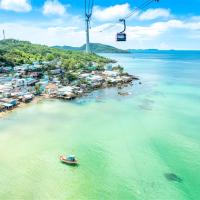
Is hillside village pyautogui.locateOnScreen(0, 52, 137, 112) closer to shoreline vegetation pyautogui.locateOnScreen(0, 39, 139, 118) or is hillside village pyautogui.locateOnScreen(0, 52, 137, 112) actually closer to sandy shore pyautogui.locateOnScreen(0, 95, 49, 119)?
shoreline vegetation pyautogui.locateOnScreen(0, 39, 139, 118)

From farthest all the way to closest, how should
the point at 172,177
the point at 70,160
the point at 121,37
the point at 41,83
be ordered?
the point at 41,83, the point at 70,160, the point at 172,177, the point at 121,37

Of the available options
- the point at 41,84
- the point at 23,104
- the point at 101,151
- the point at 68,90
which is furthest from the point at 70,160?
the point at 41,84

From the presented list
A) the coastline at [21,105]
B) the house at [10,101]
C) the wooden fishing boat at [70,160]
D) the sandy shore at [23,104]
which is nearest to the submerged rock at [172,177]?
the wooden fishing boat at [70,160]

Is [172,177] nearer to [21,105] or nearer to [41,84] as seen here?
[21,105]

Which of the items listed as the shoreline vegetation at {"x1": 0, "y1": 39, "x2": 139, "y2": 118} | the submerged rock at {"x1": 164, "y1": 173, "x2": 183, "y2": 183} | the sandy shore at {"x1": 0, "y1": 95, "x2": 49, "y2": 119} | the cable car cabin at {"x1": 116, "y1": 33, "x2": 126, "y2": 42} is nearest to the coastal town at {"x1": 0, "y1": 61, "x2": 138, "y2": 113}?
the shoreline vegetation at {"x1": 0, "y1": 39, "x2": 139, "y2": 118}

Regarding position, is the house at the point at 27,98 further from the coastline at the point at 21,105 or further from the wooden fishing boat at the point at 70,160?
the wooden fishing boat at the point at 70,160

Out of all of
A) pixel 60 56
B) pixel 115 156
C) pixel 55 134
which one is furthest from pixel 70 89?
pixel 60 56
